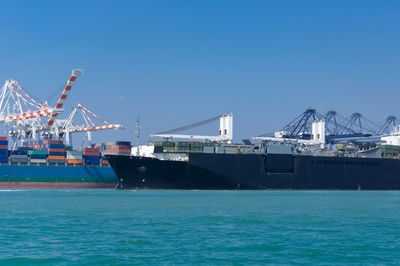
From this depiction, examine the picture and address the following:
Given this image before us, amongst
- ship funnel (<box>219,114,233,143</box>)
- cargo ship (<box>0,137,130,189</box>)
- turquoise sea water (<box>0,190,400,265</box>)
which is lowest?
turquoise sea water (<box>0,190,400,265</box>)

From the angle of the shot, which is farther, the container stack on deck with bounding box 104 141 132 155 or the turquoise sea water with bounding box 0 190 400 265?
the container stack on deck with bounding box 104 141 132 155

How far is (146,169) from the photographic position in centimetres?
6681

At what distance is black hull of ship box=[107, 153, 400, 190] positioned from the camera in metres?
67.3

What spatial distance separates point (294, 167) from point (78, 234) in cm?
5204

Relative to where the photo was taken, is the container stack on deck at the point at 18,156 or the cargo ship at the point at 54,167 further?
the container stack on deck at the point at 18,156

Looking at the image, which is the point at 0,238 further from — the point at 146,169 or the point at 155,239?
the point at 146,169

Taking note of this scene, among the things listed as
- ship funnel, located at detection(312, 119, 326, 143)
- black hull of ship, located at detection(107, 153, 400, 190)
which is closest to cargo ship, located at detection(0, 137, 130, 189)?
black hull of ship, located at detection(107, 153, 400, 190)

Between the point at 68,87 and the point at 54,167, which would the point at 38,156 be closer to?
the point at 54,167

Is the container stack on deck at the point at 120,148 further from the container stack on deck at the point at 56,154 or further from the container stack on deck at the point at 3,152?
the container stack on deck at the point at 3,152

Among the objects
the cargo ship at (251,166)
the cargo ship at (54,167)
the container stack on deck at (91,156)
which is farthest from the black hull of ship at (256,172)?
the container stack on deck at (91,156)

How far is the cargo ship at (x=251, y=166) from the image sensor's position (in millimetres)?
67375

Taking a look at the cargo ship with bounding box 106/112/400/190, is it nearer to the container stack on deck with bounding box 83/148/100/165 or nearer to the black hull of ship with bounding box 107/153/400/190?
the black hull of ship with bounding box 107/153/400/190

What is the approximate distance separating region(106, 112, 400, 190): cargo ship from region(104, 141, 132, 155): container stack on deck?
1160 cm

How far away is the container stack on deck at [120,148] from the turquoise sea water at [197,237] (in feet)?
166
